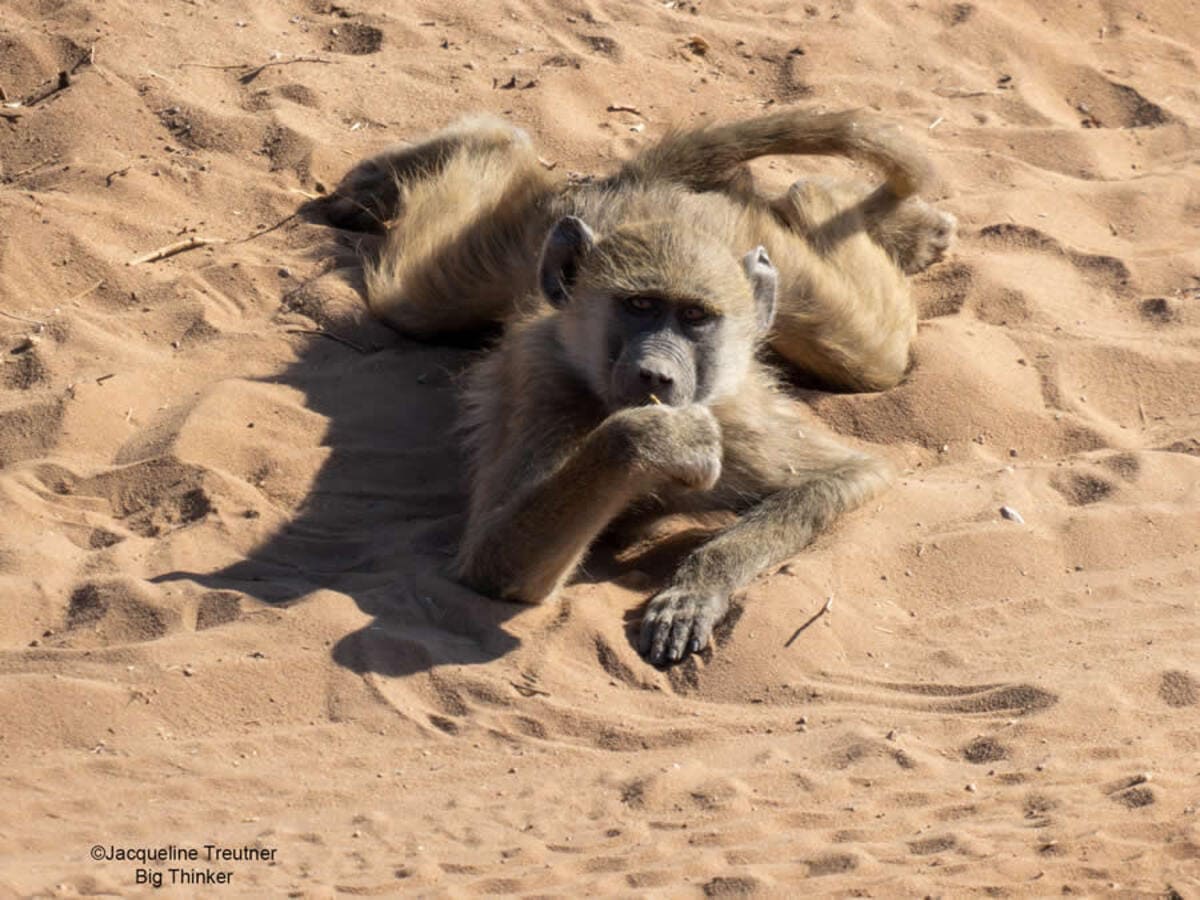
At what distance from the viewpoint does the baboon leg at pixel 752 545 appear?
Answer: 206 inches

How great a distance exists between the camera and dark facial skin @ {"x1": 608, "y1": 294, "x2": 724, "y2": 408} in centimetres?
548

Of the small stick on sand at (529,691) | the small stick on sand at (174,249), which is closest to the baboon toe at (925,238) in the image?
the small stick on sand at (174,249)

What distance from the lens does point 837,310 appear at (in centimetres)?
681

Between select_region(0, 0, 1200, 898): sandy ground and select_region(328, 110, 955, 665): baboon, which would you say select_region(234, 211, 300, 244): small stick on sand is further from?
select_region(328, 110, 955, 665): baboon

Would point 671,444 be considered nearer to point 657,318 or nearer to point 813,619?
point 813,619

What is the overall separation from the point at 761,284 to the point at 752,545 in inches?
39.7

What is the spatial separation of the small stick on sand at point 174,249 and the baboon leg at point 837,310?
8.00ft

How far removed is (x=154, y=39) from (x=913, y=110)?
12.5 feet

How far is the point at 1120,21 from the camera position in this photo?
9.83 metres

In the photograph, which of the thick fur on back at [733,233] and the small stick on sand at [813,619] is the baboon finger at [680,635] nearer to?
the small stick on sand at [813,619]

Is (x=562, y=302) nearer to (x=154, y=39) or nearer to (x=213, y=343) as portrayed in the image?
(x=213, y=343)

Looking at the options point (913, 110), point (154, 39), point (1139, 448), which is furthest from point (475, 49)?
point (1139, 448)

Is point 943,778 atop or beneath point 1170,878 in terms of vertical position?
beneath

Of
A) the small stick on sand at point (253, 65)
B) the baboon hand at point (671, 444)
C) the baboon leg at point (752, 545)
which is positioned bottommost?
the small stick on sand at point (253, 65)
